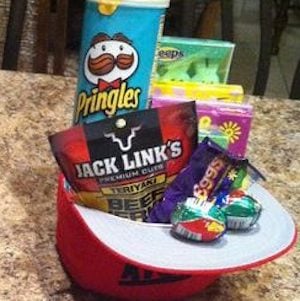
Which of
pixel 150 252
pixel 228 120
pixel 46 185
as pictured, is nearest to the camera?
pixel 150 252

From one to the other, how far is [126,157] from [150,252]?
3.2 inches

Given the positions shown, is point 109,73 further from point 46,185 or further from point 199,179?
point 46,185

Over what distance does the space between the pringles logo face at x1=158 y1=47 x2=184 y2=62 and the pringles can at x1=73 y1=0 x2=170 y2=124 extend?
0.13 meters

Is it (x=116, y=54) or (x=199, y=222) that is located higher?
(x=116, y=54)

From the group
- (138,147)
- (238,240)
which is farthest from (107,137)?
(238,240)

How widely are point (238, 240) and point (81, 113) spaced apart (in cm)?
17

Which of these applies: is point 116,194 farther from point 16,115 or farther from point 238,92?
point 16,115

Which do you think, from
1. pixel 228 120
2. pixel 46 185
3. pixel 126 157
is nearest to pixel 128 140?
pixel 126 157

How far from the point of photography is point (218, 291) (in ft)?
2.15

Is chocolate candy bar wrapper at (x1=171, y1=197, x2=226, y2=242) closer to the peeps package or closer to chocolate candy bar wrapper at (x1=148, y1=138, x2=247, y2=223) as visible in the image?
chocolate candy bar wrapper at (x1=148, y1=138, x2=247, y2=223)

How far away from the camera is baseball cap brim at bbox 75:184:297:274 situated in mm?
537

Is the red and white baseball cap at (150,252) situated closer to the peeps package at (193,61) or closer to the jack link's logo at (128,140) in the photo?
the jack link's logo at (128,140)

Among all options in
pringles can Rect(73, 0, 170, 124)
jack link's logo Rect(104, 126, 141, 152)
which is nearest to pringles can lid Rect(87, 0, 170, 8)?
pringles can Rect(73, 0, 170, 124)

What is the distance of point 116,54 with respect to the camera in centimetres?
59
